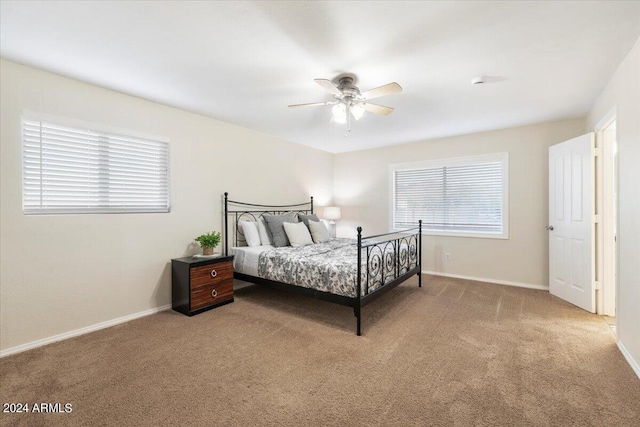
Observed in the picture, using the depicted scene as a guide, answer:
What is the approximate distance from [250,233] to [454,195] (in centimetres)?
354

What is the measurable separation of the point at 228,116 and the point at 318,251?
7.26 ft

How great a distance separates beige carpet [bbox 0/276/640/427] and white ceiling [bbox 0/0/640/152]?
2469 millimetres

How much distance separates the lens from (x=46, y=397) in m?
1.87

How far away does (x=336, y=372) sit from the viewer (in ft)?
7.02

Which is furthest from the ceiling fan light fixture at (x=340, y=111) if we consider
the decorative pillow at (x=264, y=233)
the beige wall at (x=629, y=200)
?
the beige wall at (x=629, y=200)

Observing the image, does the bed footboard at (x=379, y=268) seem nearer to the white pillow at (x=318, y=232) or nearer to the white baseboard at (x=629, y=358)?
the white pillow at (x=318, y=232)

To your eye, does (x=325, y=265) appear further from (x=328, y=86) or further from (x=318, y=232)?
(x=328, y=86)

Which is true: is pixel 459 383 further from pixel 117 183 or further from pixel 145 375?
pixel 117 183

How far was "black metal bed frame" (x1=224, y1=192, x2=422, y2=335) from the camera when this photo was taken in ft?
9.23

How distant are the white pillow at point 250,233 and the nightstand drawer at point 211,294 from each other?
0.66m

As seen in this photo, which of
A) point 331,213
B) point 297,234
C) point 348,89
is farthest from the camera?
point 331,213

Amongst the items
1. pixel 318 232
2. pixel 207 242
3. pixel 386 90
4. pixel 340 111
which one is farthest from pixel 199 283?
pixel 386 90

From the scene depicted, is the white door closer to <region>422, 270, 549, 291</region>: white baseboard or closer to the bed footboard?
<region>422, 270, 549, 291</region>: white baseboard

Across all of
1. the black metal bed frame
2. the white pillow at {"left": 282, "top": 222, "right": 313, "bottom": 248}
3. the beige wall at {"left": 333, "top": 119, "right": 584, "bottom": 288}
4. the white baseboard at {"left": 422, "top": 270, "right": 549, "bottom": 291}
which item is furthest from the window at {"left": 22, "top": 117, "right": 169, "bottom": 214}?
the white baseboard at {"left": 422, "top": 270, "right": 549, "bottom": 291}
